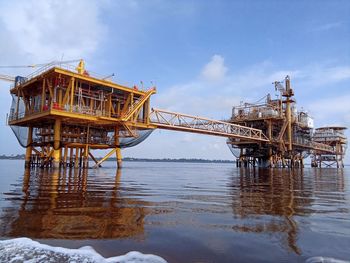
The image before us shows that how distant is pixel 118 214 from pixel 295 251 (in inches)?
128

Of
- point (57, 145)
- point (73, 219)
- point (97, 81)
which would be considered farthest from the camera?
point (97, 81)

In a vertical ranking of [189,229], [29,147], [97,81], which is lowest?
[189,229]

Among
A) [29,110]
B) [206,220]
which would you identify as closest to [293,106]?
[29,110]

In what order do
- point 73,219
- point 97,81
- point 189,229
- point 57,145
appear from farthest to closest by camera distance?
point 97,81, point 57,145, point 73,219, point 189,229

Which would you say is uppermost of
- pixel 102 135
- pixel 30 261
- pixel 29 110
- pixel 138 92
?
pixel 138 92

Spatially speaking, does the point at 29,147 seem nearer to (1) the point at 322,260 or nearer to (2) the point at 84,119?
(2) the point at 84,119

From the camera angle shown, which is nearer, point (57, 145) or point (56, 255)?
point (56, 255)

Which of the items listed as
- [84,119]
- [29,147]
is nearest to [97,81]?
[84,119]

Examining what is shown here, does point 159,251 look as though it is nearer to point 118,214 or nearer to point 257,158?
point 118,214

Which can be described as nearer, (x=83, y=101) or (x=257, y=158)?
(x=83, y=101)

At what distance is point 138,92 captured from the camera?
32094 millimetres

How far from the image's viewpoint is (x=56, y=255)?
3193 millimetres

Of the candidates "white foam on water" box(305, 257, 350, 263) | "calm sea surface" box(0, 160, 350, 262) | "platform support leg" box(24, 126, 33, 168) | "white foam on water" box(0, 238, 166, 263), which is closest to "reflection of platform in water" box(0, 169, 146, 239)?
"calm sea surface" box(0, 160, 350, 262)

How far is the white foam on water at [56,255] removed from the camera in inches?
122
